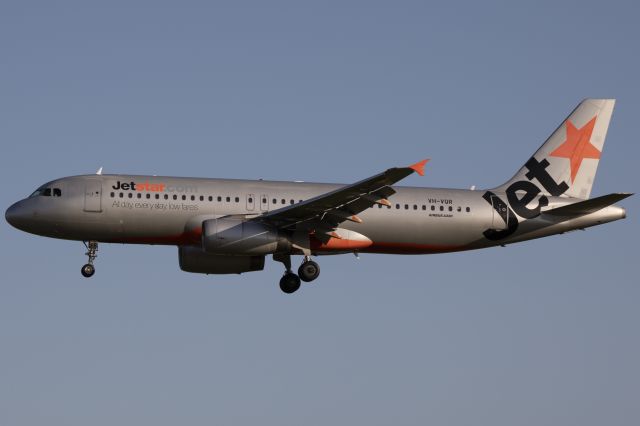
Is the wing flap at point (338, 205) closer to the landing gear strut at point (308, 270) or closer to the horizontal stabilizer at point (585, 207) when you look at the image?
the landing gear strut at point (308, 270)

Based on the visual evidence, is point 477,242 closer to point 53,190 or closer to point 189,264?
point 189,264

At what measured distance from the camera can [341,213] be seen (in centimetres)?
5075

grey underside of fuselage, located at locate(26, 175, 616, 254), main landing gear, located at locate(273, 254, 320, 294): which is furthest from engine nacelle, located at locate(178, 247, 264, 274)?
grey underside of fuselage, located at locate(26, 175, 616, 254)

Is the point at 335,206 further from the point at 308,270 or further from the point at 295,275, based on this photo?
the point at 295,275

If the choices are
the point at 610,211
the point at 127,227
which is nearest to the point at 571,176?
the point at 610,211

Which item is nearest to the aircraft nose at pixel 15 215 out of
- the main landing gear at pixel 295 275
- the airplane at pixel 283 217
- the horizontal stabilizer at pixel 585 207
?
the airplane at pixel 283 217

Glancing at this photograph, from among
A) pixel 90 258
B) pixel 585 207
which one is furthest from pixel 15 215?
pixel 585 207

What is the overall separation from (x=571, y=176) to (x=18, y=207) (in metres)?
24.6

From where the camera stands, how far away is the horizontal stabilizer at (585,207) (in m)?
52.6

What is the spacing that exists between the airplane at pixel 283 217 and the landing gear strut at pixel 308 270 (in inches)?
1.6

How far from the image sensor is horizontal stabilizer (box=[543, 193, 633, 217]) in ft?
173

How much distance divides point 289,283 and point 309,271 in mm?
1645

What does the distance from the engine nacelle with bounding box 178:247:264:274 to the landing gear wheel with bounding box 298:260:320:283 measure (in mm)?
2271

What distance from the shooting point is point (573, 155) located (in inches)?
2298
